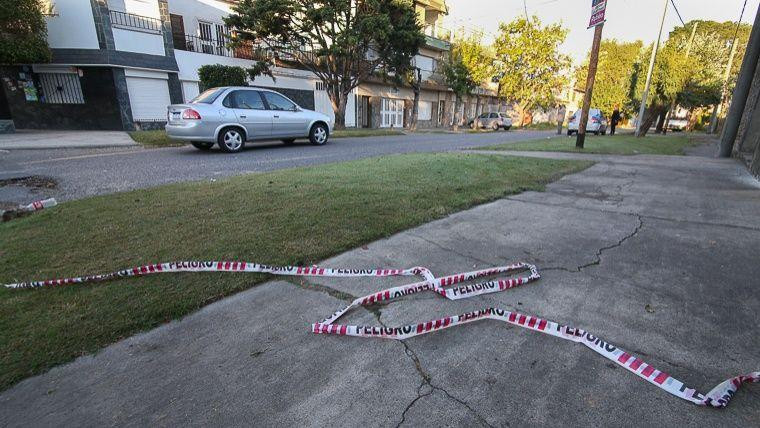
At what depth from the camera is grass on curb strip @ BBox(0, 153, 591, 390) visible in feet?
7.75

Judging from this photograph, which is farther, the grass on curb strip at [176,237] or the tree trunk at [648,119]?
the tree trunk at [648,119]

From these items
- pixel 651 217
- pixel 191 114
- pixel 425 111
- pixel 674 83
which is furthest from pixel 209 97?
pixel 425 111


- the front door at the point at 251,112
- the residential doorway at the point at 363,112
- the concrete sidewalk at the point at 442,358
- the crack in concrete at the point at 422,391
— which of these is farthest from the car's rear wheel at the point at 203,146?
the residential doorway at the point at 363,112

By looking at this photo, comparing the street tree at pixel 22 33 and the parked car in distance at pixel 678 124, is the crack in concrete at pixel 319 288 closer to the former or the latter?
the street tree at pixel 22 33

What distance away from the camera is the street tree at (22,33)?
14.3 metres

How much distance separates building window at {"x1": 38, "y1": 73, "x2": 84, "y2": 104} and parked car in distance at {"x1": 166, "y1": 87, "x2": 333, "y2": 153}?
37.5ft

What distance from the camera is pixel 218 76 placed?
56.0 ft

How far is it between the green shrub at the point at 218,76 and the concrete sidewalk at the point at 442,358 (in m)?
16.3

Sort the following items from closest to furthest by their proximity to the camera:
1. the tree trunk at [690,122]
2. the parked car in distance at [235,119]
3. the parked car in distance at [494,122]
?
the parked car in distance at [235,119]
the parked car in distance at [494,122]
the tree trunk at [690,122]

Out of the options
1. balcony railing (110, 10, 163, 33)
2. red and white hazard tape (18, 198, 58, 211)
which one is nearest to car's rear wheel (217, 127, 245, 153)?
red and white hazard tape (18, 198, 58, 211)

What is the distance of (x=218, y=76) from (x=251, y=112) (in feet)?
26.3

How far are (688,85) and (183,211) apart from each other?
3061 centimetres

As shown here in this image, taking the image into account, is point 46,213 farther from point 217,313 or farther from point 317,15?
point 317,15

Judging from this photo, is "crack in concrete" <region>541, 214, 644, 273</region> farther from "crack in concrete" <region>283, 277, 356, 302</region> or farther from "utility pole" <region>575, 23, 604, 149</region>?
"utility pole" <region>575, 23, 604, 149</region>
